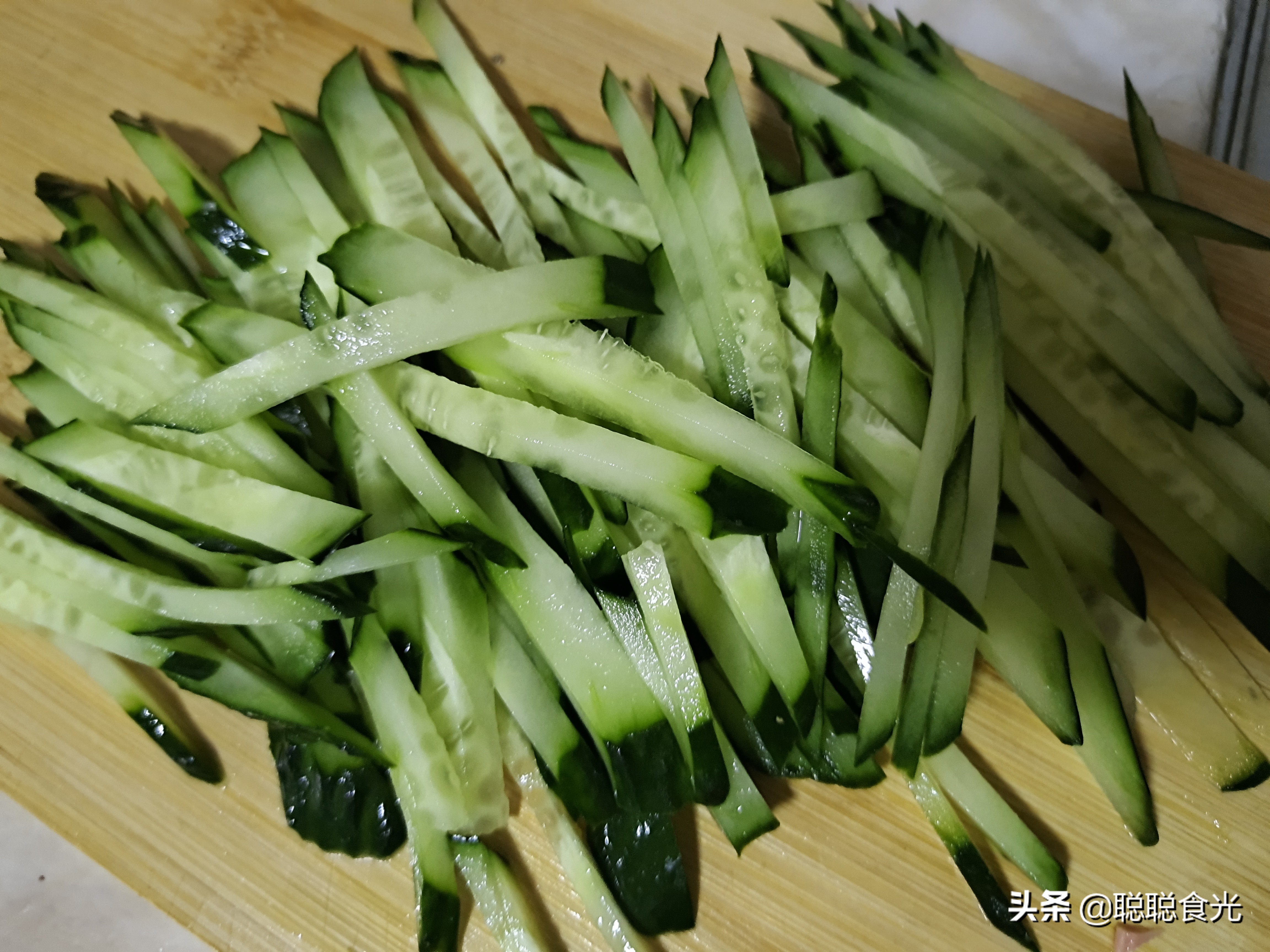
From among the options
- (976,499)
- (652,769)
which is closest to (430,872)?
(652,769)

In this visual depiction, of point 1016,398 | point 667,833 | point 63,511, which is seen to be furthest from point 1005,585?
point 63,511

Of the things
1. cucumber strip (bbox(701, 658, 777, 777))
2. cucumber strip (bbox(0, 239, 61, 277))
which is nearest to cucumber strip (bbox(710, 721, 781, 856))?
cucumber strip (bbox(701, 658, 777, 777))

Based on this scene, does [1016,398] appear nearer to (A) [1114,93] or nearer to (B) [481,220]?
(A) [1114,93]

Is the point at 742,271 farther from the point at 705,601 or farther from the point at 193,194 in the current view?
the point at 193,194

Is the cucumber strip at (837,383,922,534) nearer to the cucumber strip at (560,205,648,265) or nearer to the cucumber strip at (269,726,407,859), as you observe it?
the cucumber strip at (560,205,648,265)

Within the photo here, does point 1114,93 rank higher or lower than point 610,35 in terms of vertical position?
higher

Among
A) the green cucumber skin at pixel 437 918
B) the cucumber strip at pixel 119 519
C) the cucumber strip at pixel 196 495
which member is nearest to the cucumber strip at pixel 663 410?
the cucumber strip at pixel 196 495

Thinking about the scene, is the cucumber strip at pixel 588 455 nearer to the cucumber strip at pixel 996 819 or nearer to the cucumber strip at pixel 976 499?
the cucumber strip at pixel 976 499
